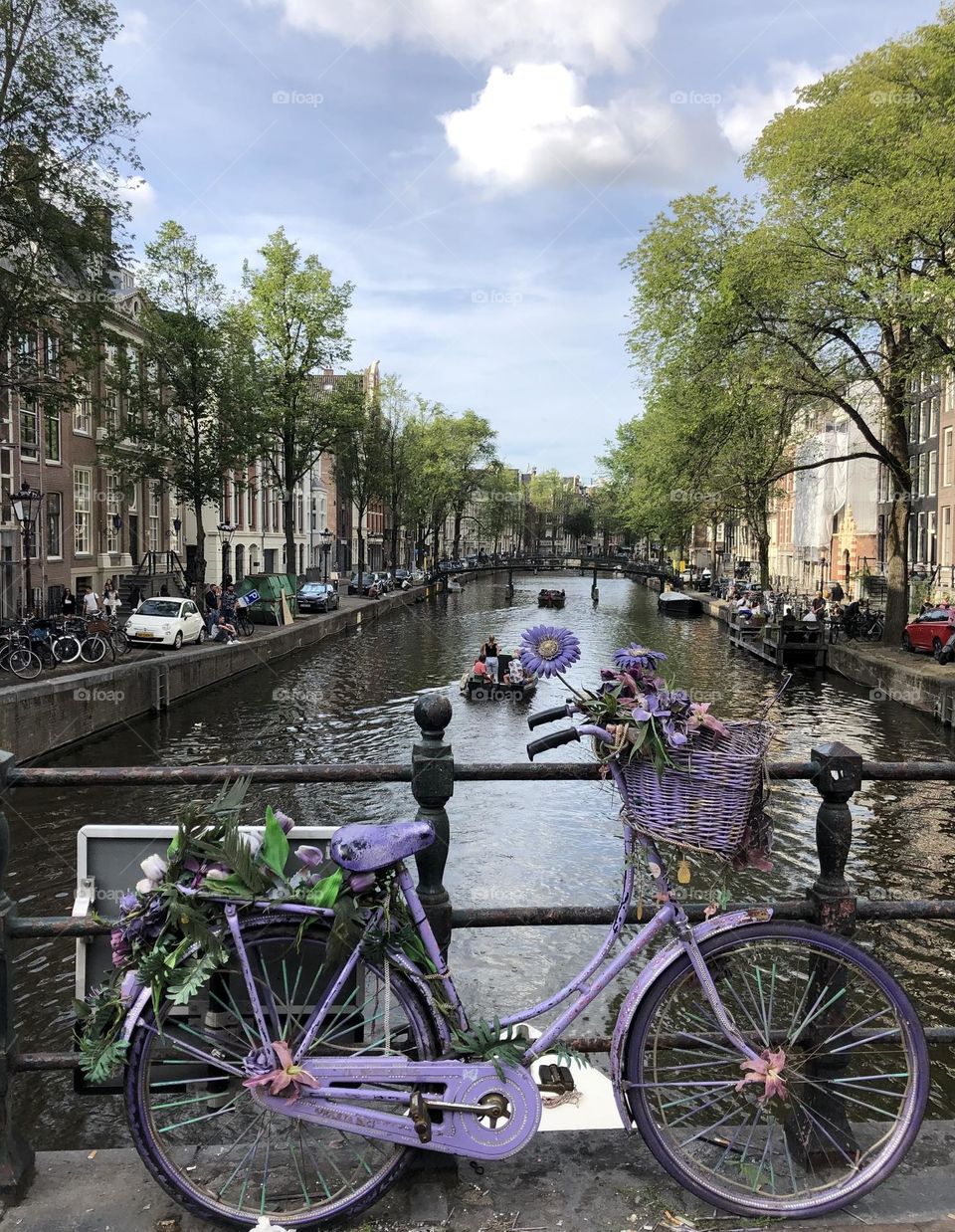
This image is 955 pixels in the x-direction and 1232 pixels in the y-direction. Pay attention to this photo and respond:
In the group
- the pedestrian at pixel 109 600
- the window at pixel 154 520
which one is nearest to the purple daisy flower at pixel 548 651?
the pedestrian at pixel 109 600

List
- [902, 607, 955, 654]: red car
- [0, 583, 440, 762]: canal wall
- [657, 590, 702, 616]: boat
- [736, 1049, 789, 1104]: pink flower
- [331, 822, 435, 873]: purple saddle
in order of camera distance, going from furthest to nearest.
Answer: [657, 590, 702, 616]: boat → [902, 607, 955, 654]: red car → [0, 583, 440, 762]: canal wall → [736, 1049, 789, 1104]: pink flower → [331, 822, 435, 873]: purple saddle

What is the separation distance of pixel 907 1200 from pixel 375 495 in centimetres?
6101

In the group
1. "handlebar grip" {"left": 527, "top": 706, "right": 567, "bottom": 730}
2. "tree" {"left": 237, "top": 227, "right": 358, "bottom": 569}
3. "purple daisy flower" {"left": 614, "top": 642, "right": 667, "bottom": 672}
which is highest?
"tree" {"left": 237, "top": 227, "right": 358, "bottom": 569}

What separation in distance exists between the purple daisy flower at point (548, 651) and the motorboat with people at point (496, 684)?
1981 cm

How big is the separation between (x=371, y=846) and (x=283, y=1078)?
26.3 inches

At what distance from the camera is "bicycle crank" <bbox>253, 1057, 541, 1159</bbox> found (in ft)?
8.03

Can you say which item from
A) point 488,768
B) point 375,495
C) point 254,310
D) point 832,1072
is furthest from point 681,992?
point 375,495

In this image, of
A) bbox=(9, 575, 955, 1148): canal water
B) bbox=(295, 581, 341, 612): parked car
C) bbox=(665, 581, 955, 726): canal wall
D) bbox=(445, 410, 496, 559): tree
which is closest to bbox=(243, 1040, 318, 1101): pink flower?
bbox=(9, 575, 955, 1148): canal water

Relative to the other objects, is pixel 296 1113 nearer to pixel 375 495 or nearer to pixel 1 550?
pixel 1 550

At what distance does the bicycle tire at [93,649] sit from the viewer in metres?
20.3

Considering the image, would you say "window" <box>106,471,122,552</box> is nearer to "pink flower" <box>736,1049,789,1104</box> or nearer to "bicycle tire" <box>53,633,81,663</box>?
"bicycle tire" <box>53,633,81,663</box>

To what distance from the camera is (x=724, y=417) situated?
79.4ft

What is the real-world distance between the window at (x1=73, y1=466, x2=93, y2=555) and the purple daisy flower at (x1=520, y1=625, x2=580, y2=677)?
34.2 meters

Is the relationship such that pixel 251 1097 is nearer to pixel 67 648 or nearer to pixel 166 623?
pixel 67 648
